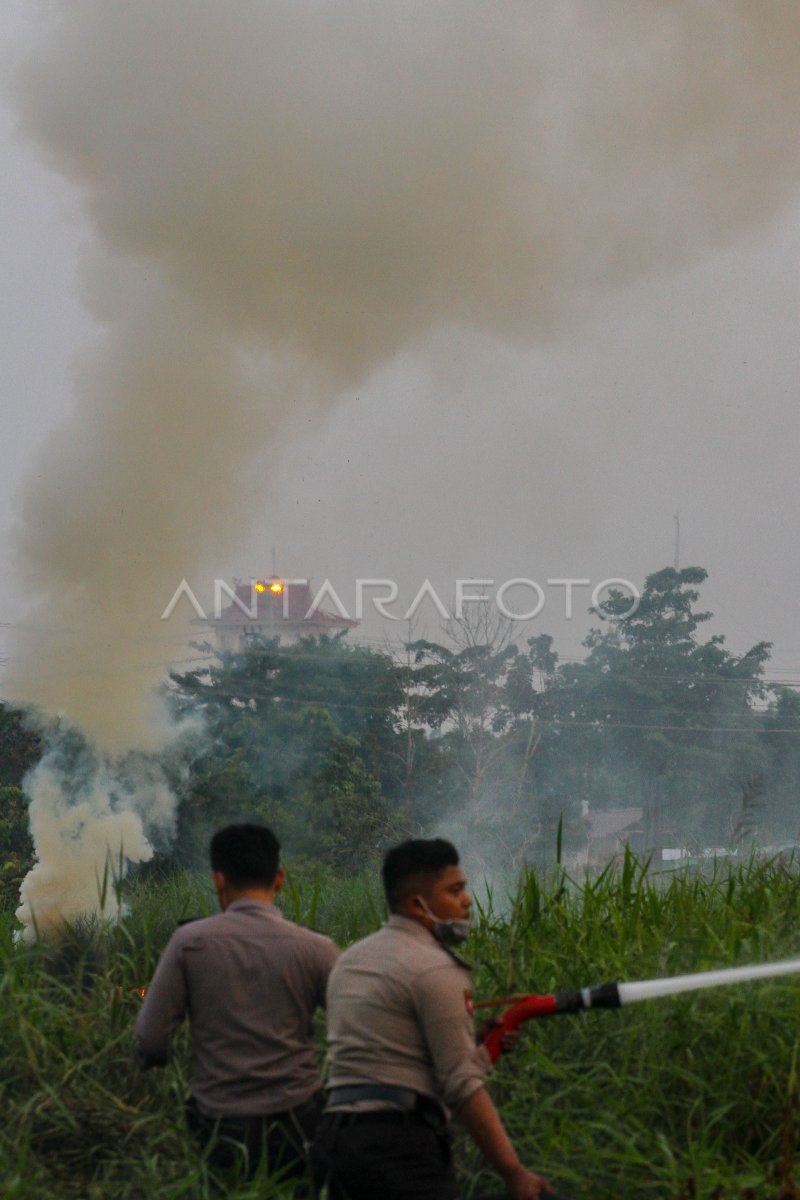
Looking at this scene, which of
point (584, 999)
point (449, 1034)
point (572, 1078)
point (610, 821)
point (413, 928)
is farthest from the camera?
point (610, 821)

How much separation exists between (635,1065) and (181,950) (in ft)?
5.23

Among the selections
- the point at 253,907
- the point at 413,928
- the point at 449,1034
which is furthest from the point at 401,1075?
the point at 253,907

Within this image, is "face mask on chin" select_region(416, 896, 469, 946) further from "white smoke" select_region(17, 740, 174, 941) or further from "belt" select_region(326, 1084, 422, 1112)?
"white smoke" select_region(17, 740, 174, 941)

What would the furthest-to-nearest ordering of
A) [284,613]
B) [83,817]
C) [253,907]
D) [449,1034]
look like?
[284,613]
[83,817]
[253,907]
[449,1034]

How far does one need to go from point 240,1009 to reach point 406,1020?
67cm

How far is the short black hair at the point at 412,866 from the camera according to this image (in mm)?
3664

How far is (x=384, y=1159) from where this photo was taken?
3453mm

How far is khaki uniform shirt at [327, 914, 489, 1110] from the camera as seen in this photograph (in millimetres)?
3383

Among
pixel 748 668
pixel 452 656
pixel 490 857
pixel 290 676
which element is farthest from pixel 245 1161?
pixel 748 668

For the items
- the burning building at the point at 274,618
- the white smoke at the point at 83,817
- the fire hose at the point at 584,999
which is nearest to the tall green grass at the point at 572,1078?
the fire hose at the point at 584,999

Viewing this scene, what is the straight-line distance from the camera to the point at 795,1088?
4340 mm

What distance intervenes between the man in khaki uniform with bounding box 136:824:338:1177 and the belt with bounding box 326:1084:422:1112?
0.51 m

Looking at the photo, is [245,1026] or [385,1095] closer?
[385,1095]

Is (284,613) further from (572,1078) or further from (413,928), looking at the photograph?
(413,928)
